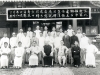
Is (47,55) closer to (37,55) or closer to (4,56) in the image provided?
(37,55)

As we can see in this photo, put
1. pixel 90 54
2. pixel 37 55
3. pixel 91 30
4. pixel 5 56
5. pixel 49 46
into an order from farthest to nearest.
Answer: pixel 91 30 → pixel 37 55 → pixel 49 46 → pixel 90 54 → pixel 5 56

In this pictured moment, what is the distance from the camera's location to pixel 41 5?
12.1 meters

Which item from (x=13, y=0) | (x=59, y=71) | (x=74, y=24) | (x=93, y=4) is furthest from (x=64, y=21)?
(x=59, y=71)

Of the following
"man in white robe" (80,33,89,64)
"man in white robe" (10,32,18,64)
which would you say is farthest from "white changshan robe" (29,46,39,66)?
"man in white robe" (80,33,89,64)

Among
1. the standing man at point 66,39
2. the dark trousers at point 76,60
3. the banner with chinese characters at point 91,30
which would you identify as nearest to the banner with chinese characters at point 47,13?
the standing man at point 66,39

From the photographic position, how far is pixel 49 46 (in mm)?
10227

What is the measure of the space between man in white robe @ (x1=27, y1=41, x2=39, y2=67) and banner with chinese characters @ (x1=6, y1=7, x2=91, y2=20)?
164 centimetres

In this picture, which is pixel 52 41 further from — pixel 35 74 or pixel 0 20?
pixel 0 20

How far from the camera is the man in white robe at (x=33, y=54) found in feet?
32.6

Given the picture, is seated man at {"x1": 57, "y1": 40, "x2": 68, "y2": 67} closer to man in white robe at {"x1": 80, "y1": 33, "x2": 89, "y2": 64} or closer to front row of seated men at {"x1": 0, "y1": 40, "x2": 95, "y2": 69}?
front row of seated men at {"x1": 0, "y1": 40, "x2": 95, "y2": 69}

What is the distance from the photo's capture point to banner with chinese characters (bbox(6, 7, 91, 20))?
36.5 feet

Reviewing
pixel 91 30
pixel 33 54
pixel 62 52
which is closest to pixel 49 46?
pixel 62 52

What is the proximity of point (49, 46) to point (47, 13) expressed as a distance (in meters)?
2.01

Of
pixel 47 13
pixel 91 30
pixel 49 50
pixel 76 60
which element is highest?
pixel 47 13
